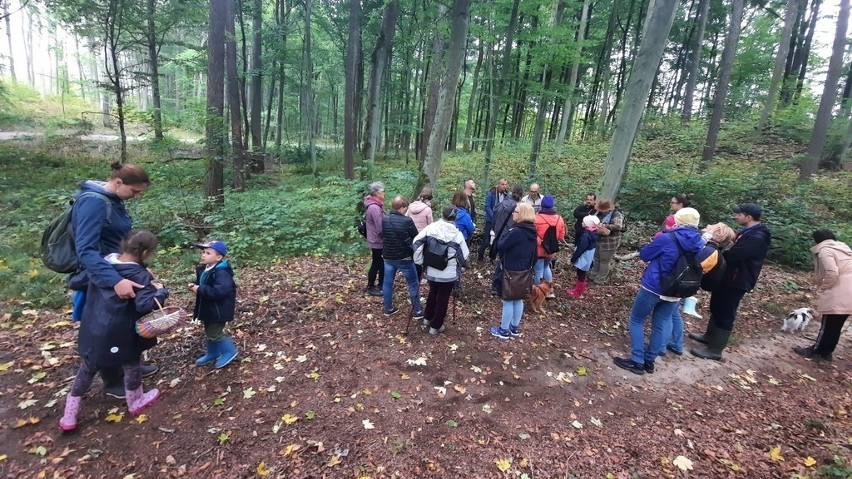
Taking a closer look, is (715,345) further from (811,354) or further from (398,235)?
(398,235)

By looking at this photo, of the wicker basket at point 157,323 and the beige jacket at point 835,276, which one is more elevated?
the beige jacket at point 835,276

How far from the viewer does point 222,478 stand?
117 inches

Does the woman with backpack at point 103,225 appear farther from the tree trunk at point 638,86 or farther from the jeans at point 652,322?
the tree trunk at point 638,86

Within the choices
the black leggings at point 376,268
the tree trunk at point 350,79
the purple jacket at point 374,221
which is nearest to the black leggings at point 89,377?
the purple jacket at point 374,221

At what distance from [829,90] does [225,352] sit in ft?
64.6

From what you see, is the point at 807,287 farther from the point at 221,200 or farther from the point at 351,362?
the point at 221,200

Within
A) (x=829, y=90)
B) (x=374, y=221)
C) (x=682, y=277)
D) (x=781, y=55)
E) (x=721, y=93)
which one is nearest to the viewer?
(x=682, y=277)

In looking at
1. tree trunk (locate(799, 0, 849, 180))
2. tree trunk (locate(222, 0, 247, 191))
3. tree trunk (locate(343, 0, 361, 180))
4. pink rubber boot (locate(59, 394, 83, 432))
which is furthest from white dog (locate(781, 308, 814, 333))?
tree trunk (locate(222, 0, 247, 191))

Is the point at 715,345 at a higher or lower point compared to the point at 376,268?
lower

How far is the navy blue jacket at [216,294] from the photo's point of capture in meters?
3.73

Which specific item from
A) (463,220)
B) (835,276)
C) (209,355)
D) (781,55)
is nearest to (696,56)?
(781,55)

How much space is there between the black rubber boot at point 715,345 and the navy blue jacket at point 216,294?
20.2 ft

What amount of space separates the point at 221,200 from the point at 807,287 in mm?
14028

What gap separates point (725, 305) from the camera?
5133 mm
